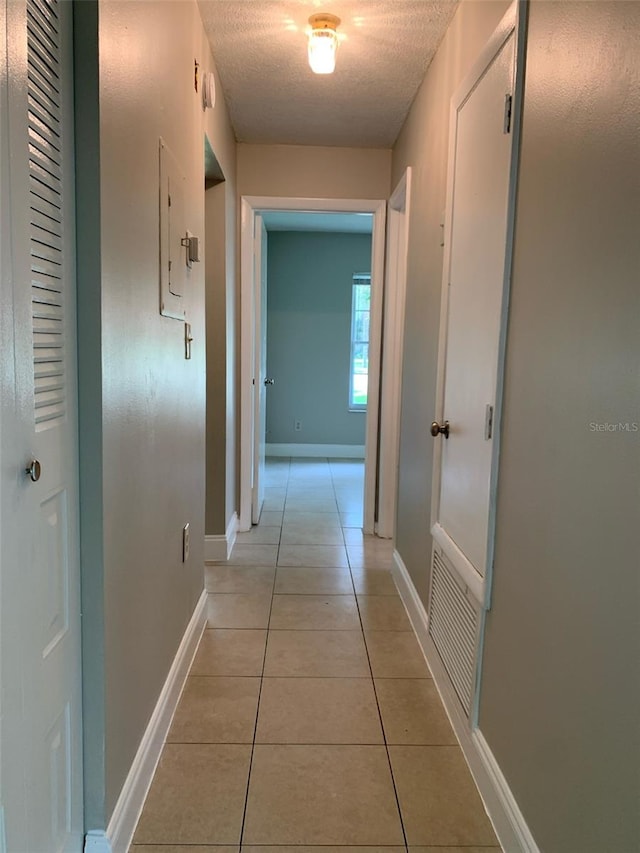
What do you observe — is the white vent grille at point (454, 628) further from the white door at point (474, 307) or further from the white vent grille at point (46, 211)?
the white vent grille at point (46, 211)

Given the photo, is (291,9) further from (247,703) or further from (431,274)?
(247,703)

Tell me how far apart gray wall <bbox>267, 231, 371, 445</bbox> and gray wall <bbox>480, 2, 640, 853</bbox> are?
518 centimetres

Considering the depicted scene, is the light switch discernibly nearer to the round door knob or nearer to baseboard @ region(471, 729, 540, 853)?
the round door knob

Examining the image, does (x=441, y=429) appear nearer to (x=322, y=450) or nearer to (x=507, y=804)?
(x=507, y=804)

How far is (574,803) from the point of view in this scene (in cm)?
113

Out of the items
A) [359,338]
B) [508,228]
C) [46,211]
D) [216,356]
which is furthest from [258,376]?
[46,211]

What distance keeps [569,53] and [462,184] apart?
81 cm

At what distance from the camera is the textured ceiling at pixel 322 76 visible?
2.23m

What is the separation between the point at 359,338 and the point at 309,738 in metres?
5.22

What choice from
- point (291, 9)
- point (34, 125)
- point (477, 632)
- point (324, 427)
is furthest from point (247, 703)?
point (324, 427)

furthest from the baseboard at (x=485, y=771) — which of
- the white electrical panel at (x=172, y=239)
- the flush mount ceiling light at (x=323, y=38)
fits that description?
the flush mount ceiling light at (x=323, y=38)

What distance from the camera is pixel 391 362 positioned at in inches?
145

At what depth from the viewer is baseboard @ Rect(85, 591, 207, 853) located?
135 cm

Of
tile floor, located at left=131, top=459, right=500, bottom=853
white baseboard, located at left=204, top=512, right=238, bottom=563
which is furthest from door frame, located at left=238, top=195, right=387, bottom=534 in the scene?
tile floor, located at left=131, top=459, right=500, bottom=853
